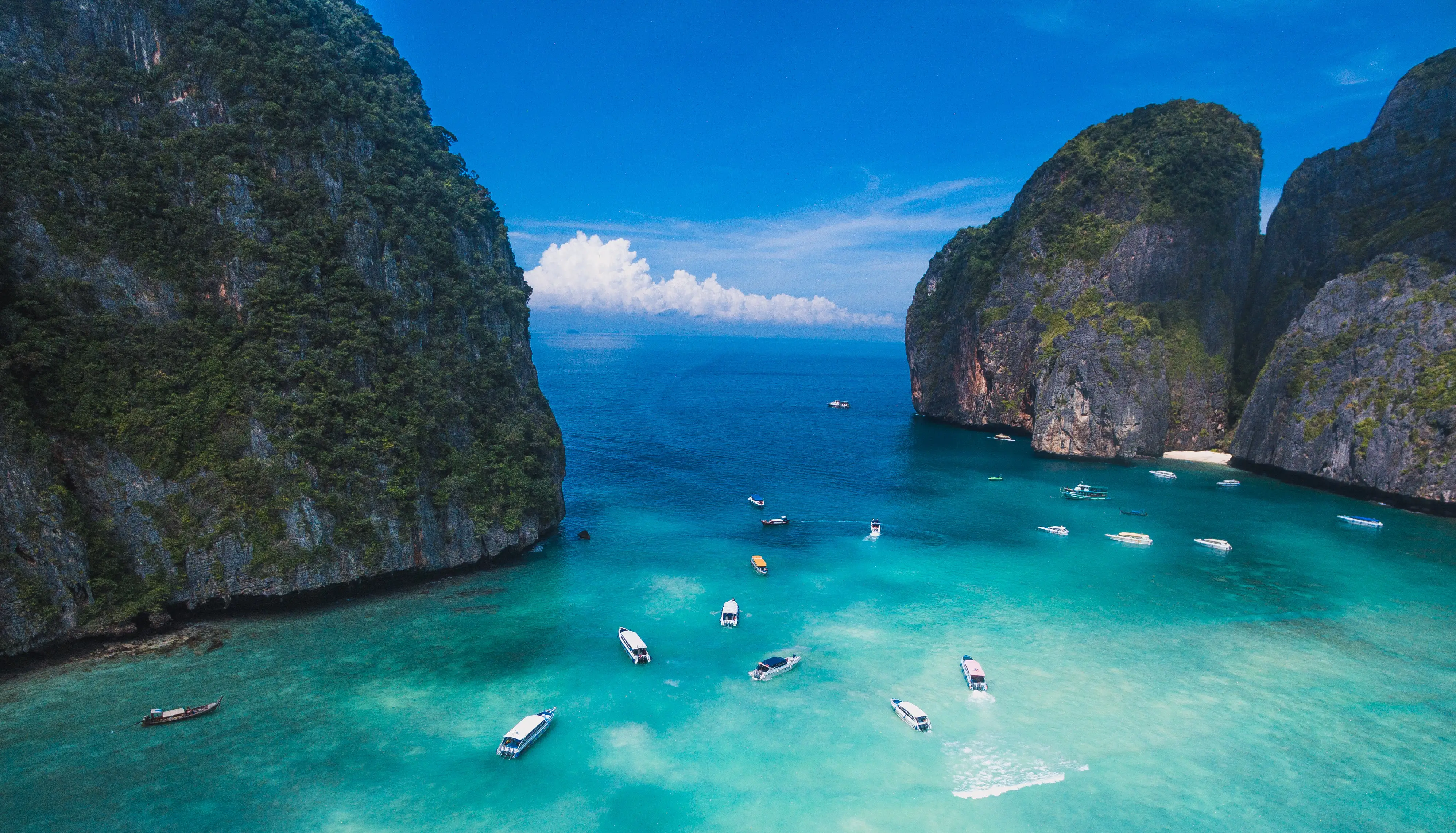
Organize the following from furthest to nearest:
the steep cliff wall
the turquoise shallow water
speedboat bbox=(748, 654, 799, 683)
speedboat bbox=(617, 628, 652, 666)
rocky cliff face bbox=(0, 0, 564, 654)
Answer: the steep cliff wall
speedboat bbox=(617, 628, 652, 666)
rocky cliff face bbox=(0, 0, 564, 654)
speedboat bbox=(748, 654, 799, 683)
the turquoise shallow water

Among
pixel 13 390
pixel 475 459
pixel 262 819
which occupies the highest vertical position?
pixel 13 390

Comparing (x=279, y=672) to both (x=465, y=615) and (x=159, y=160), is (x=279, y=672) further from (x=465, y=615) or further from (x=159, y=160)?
(x=159, y=160)

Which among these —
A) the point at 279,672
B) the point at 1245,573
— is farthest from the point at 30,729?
the point at 1245,573

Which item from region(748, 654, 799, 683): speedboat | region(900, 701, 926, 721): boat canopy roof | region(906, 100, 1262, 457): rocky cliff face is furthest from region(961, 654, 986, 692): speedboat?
region(906, 100, 1262, 457): rocky cliff face

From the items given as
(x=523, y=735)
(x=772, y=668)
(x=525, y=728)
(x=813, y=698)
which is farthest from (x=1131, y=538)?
(x=523, y=735)

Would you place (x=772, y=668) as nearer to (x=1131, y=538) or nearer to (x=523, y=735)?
(x=523, y=735)

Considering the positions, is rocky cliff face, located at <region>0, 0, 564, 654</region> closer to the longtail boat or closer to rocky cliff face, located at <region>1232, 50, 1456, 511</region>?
the longtail boat
